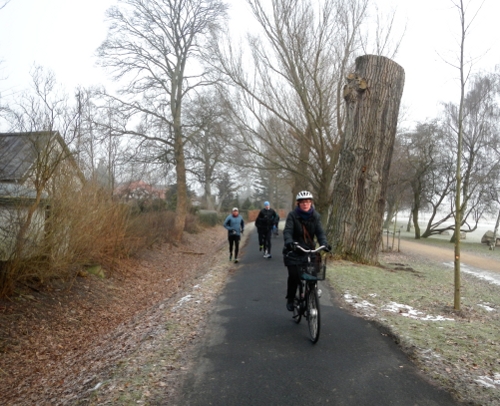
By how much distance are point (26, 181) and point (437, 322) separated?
782cm

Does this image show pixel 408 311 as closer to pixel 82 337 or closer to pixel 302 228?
pixel 302 228

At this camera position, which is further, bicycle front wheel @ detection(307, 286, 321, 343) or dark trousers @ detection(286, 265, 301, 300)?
dark trousers @ detection(286, 265, 301, 300)

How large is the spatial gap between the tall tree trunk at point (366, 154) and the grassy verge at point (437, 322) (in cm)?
105

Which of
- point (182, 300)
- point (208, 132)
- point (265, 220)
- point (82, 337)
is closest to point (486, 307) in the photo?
point (182, 300)

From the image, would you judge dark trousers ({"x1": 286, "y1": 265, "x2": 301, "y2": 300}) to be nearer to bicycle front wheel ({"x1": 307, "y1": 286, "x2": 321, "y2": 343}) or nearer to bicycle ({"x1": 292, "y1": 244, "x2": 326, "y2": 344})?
bicycle ({"x1": 292, "y1": 244, "x2": 326, "y2": 344})

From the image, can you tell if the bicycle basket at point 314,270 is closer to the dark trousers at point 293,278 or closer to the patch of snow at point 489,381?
the dark trousers at point 293,278

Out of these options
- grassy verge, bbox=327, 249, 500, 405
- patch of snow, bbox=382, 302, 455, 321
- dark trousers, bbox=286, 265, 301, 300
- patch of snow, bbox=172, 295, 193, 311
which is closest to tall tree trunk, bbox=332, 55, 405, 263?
grassy verge, bbox=327, 249, 500, 405

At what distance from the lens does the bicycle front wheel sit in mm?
6070

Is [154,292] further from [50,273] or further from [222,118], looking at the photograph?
[222,118]

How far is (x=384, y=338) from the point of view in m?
6.53

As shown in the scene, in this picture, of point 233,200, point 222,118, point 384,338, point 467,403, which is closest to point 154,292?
point 384,338

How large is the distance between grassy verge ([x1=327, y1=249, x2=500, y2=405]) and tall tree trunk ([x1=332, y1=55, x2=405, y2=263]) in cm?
→ 105

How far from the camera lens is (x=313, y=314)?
621 cm

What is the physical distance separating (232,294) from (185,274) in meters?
7.14
